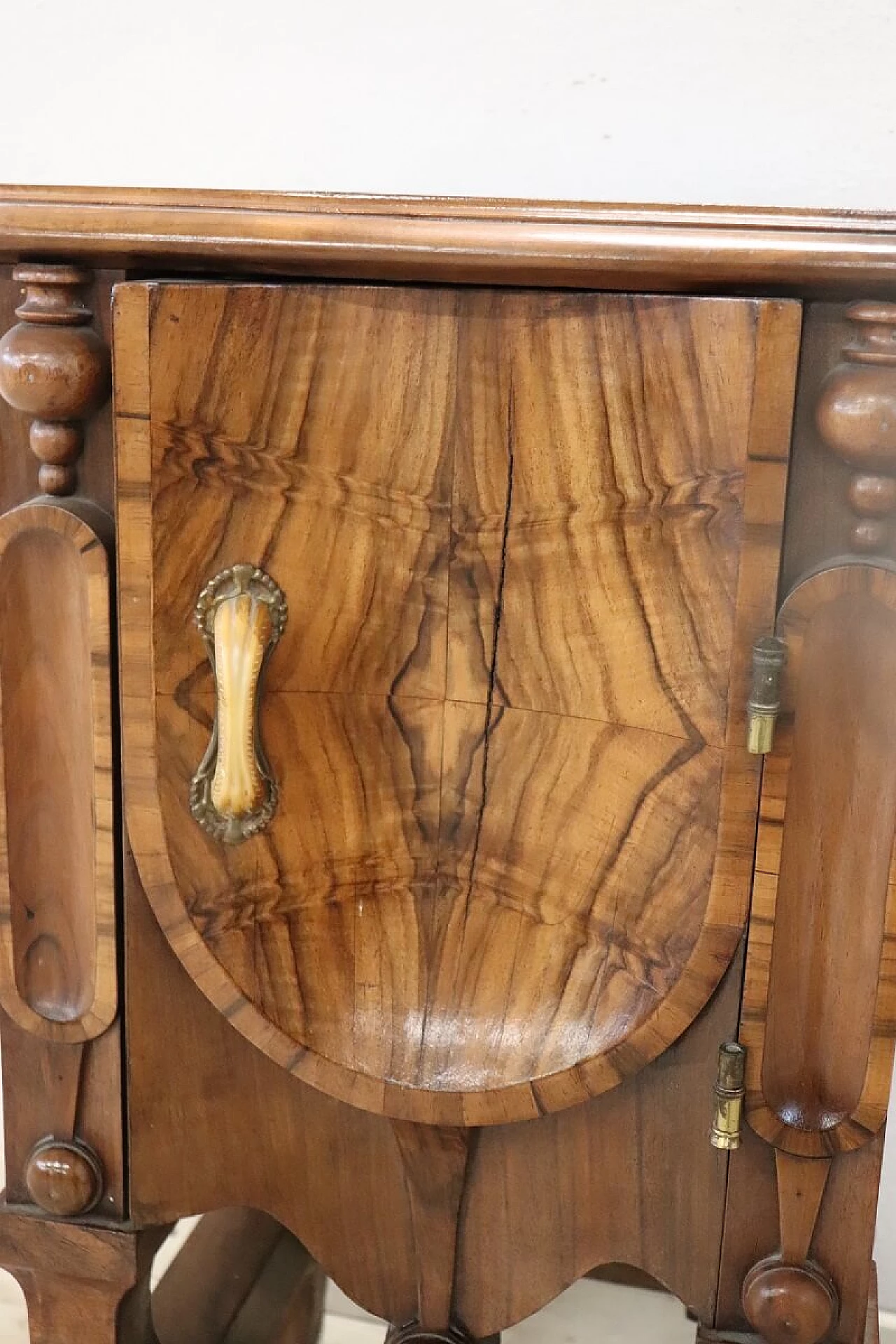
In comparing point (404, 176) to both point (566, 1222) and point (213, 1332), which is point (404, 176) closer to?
point (566, 1222)

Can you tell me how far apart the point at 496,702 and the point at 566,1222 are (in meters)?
0.30

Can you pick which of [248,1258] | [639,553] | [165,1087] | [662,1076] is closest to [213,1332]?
[248,1258]

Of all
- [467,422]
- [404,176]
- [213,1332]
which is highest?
[404,176]

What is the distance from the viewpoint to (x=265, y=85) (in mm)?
1016

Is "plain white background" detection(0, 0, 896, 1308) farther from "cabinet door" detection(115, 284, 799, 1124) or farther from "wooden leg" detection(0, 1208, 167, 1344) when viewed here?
"wooden leg" detection(0, 1208, 167, 1344)

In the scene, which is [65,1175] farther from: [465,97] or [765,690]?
[465,97]

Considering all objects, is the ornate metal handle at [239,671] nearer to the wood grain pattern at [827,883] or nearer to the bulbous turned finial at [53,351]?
the bulbous turned finial at [53,351]

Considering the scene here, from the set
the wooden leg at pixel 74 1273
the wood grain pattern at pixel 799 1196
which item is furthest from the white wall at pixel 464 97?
the wooden leg at pixel 74 1273

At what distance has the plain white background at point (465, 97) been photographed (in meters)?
0.94

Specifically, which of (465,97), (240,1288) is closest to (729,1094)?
(240,1288)

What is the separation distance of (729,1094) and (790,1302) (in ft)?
0.40

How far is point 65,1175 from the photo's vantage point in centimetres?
76

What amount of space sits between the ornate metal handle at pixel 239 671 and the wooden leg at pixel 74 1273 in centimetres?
30

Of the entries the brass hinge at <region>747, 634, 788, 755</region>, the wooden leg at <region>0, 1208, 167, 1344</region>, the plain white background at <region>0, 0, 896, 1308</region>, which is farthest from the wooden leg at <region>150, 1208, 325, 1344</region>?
the plain white background at <region>0, 0, 896, 1308</region>
